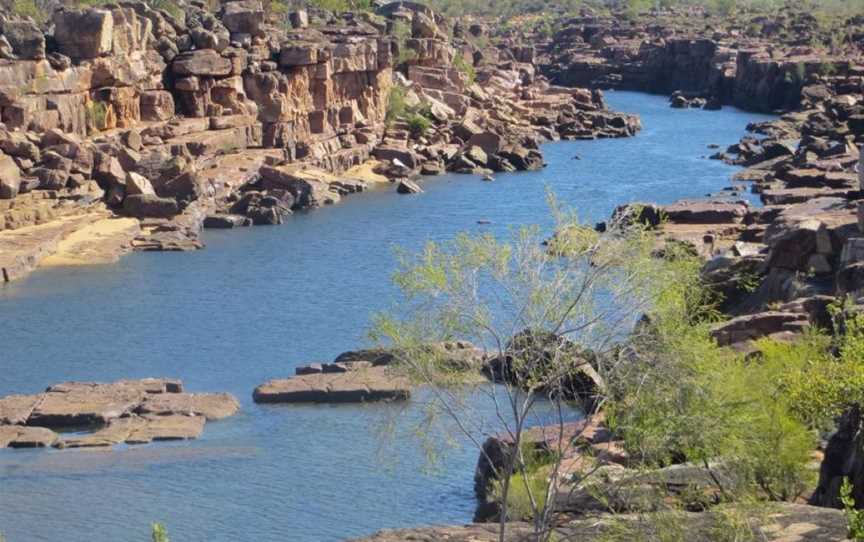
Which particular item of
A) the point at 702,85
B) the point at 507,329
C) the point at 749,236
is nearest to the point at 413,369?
the point at 507,329

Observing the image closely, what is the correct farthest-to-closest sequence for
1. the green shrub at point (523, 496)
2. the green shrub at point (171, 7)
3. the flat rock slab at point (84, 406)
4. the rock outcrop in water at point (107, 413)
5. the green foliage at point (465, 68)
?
the green foliage at point (465, 68), the green shrub at point (171, 7), the flat rock slab at point (84, 406), the rock outcrop in water at point (107, 413), the green shrub at point (523, 496)

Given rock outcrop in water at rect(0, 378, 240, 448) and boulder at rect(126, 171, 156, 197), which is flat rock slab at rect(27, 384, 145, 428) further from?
boulder at rect(126, 171, 156, 197)

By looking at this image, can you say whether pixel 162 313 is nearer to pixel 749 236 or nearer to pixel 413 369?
pixel 749 236

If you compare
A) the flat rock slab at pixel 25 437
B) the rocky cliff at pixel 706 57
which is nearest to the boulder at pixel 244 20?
the flat rock slab at pixel 25 437

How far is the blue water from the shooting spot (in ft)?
90.3

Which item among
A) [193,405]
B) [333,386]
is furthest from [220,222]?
[193,405]

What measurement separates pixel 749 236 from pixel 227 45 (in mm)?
30832

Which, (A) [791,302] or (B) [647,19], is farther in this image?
(B) [647,19]

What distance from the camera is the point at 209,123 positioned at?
66938 millimetres

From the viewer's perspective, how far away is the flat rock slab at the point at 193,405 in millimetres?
33406

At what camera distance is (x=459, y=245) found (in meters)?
20.4

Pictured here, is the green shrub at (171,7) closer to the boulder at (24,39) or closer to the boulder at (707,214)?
the boulder at (24,39)

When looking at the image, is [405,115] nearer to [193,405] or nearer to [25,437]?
[193,405]

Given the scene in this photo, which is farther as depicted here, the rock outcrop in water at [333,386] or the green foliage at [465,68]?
the green foliage at [465,68]
